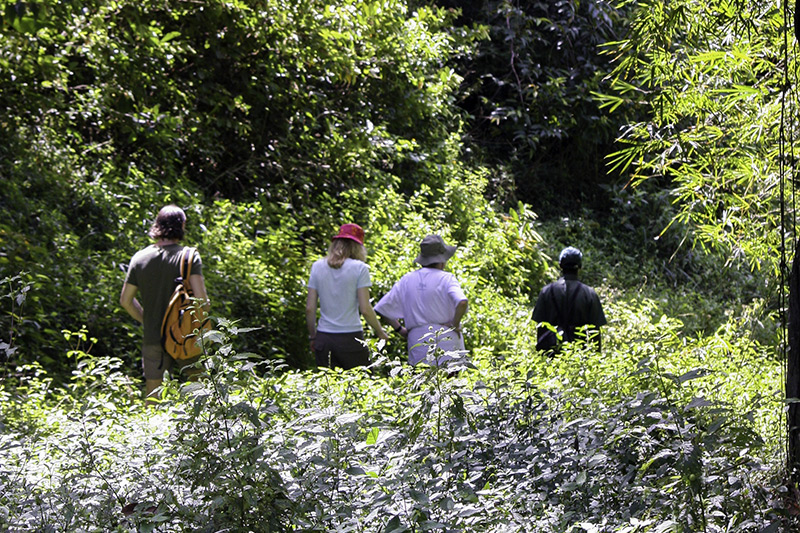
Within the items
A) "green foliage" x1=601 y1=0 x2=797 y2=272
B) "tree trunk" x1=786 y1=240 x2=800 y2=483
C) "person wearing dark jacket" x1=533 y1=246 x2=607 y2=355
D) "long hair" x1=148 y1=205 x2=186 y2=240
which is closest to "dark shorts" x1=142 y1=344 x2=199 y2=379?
"long hair" x1=148 y1=205 x2=186 y2=240

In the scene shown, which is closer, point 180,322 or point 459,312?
point 180,322

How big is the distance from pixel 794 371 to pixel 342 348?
3.46 metres

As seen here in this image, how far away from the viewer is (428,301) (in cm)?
636

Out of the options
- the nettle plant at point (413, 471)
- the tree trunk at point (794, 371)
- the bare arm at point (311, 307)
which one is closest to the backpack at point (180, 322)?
the bare arm at point (311, 307)

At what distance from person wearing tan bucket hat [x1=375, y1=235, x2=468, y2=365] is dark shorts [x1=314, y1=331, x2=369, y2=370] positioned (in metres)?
0.29

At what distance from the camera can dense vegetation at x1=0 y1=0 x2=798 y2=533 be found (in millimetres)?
3055

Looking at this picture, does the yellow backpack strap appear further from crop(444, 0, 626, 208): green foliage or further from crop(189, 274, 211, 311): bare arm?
crop(444, 0, 626, 208): green foliage

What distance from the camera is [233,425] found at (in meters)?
3.12

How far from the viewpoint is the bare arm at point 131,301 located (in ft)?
19.9

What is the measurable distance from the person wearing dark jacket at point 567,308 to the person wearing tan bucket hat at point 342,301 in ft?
4.08

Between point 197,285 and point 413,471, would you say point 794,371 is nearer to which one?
point 413,471

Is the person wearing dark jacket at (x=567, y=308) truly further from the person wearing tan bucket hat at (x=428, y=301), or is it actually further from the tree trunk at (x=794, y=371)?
the tree trunk at (x=794, y=371)

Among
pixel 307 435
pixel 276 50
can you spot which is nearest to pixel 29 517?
pixel 307 435

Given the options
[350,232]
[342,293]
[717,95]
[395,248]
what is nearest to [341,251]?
[350,232]
